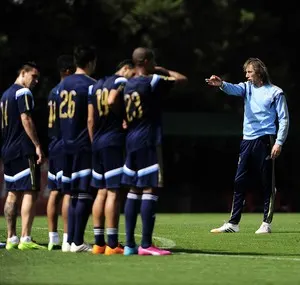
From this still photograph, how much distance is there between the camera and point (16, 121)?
14.8m

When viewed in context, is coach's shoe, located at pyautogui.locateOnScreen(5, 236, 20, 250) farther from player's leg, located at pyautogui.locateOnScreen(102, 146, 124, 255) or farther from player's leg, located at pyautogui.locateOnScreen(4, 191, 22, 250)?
player's leg, located at pyautogui.locateOnScreen(102, 146, 124, 255)

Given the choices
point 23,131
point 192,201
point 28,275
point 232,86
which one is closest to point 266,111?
point 232,86

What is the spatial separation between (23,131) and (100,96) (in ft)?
5.01

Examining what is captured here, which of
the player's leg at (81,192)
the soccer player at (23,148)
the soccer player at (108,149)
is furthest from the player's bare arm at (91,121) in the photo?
the soccer player at (23,148)

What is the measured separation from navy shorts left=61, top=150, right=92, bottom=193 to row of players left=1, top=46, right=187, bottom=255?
1cm

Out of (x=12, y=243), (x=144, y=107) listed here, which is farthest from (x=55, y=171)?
(x=144, y=107)

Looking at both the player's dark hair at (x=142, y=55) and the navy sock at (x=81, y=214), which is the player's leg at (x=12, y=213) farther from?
the player's dark hair at (x=142, y=55)

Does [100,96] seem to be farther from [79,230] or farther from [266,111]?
[266,111]

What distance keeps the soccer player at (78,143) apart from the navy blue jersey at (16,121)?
30.2 inches

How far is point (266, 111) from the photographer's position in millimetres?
17062

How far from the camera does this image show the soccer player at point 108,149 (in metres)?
13.6

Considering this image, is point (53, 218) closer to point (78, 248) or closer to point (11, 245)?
point (11, 245)

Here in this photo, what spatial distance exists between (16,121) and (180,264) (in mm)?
3213

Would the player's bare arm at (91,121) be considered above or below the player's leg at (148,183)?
above
